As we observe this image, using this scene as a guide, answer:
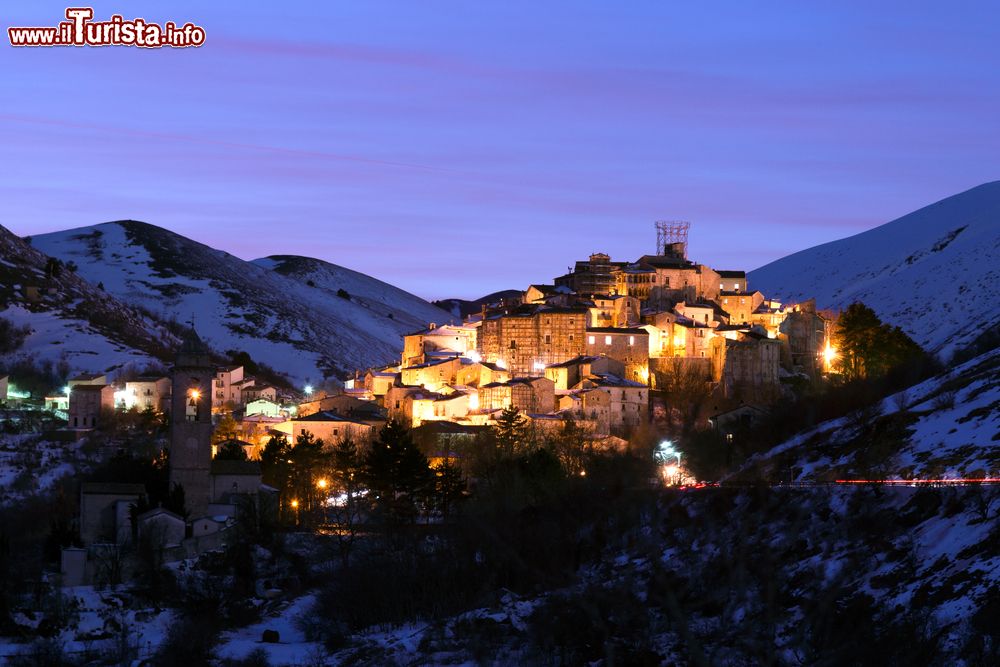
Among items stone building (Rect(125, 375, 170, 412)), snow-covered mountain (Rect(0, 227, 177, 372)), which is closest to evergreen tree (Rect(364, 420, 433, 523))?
stone building (Rect(125, 375, 170, 412))

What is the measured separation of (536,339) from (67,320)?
43.5 metres

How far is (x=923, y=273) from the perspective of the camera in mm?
148375

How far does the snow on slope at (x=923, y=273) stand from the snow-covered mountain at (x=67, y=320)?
58322mm

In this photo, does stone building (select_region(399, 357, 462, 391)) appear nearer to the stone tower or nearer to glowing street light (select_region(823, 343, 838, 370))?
glowing street light (select_region(823, 343, 838, 370))

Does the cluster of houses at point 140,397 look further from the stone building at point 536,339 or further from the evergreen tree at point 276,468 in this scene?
the evergreen tree at point 276,468

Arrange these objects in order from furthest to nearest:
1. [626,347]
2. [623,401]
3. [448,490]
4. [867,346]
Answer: [626,347] → [867,346] → [623,401] → [448,490]

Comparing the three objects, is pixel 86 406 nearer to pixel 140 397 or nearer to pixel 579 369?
pixel 140 397

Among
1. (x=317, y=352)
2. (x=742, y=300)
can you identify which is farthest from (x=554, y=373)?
(x=317, y=352)

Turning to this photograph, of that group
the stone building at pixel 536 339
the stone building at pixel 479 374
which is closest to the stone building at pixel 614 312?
the stone building at pixel 536 339

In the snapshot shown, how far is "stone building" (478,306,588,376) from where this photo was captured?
8888cm

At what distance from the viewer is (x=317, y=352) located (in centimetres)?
16138

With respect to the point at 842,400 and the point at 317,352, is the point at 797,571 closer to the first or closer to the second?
the point at 842,400

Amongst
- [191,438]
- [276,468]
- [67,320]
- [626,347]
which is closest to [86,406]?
[276,468]

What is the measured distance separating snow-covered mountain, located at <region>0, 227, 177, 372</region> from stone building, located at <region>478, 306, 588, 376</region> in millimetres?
26372
